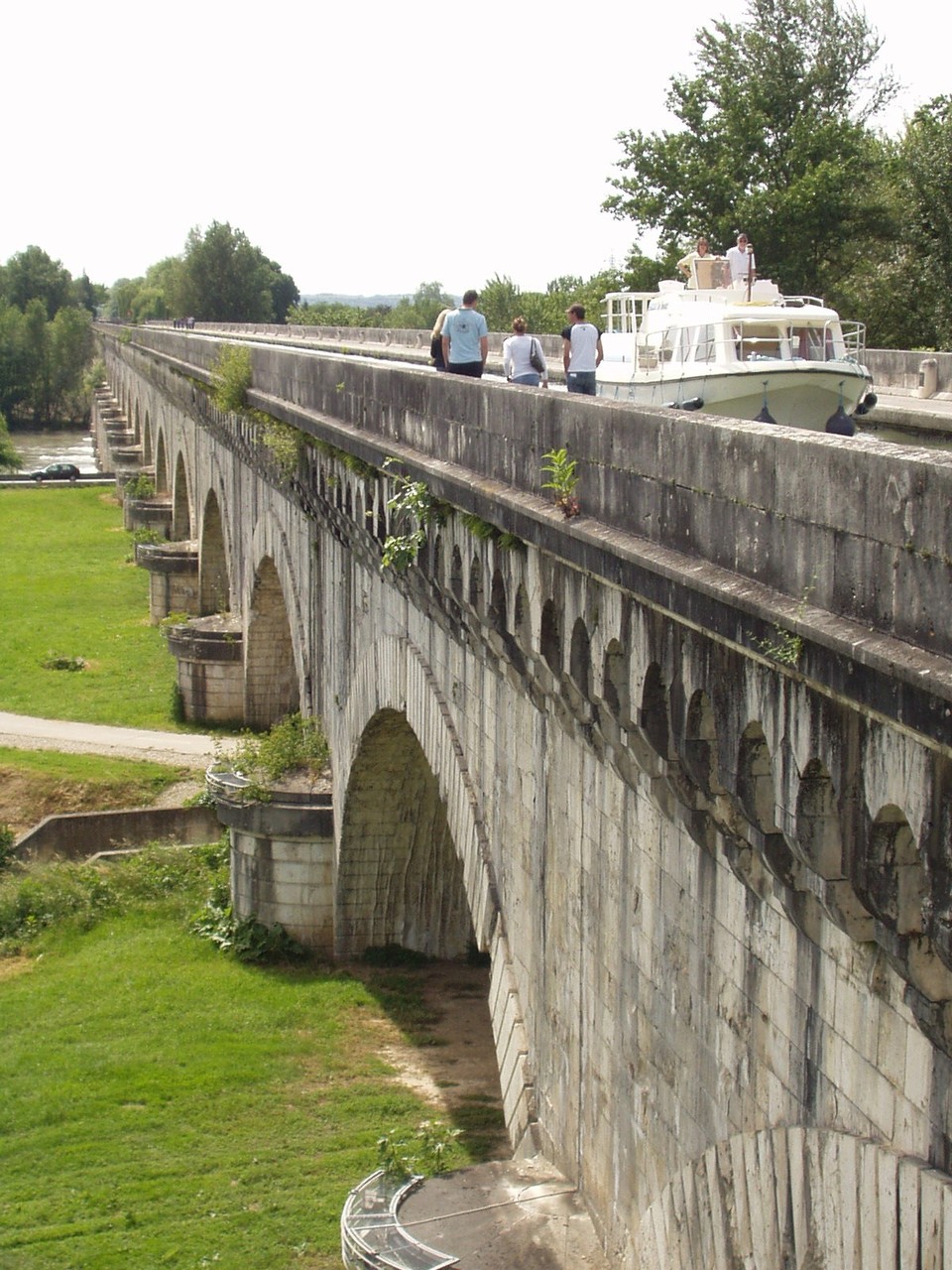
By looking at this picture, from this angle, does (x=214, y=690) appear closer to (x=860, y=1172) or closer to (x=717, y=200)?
(x=717, y=200)

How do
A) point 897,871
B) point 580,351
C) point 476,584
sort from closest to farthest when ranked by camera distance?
point 897,871
point 476,584
point 580,351

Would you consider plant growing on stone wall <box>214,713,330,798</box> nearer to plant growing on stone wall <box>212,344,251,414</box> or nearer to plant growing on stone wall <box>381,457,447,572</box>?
plant growing on stone wall <box>212,344,251,414</box>

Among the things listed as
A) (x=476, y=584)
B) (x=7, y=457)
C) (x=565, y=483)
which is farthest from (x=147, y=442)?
(x=565, y=483)

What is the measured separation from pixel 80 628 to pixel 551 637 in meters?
30.7

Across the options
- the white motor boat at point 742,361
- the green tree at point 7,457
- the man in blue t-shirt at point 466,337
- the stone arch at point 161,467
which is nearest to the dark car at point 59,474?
the green tree at point 7,457

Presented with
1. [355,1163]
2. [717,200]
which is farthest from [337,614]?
[717,200]

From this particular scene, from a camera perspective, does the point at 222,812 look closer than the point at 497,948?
No

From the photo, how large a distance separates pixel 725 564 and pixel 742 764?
0.71 metres

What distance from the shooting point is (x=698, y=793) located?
652cm

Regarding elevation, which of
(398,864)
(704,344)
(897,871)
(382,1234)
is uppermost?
(704,344)

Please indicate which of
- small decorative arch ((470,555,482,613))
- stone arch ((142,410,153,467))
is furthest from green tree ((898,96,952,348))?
stone arch ((142,410,153,467))

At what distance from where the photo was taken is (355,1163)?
13.5 meters

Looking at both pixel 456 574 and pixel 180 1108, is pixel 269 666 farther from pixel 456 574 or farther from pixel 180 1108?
pixel 456 574

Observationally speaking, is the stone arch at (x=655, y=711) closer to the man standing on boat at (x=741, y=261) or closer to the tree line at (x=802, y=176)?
the man standing on boat at (x=741, y=261)
